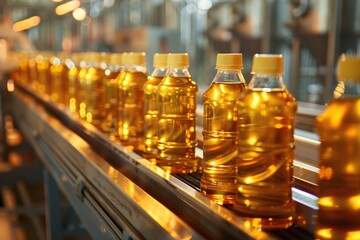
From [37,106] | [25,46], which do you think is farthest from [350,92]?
[25,46]

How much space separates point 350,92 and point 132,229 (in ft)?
1.81

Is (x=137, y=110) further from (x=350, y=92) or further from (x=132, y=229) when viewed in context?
(x=350, y=92)

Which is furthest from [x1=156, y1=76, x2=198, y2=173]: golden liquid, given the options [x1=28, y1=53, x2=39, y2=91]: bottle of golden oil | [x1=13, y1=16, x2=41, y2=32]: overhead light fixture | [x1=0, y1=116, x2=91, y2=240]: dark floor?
[x1=13, y1=16, x2=41, y2=32]: overhead light fixture

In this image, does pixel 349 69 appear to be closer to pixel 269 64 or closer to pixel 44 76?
pixel 269 64

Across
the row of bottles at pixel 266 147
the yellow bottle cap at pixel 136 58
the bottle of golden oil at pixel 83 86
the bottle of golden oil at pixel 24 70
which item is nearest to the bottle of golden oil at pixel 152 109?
the yellow bottle cap at pixel 136 58

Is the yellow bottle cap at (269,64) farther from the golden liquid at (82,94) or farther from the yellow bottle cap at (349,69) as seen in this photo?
the golden liquid at (82,94)

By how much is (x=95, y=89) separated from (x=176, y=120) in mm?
900

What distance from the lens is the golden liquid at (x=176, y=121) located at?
119 centimetres

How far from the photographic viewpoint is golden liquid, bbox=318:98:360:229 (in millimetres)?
663

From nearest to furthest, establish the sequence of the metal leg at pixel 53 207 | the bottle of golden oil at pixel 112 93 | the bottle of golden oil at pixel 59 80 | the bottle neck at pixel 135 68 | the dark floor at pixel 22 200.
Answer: the bottle neck at pixel 135 68 < the bottle of golden oil at pixel 112 93 < the metal leg at pixel 53 207 < the bottle of golden oil at pixel 59 80 < the dark floor at pixel 22 200

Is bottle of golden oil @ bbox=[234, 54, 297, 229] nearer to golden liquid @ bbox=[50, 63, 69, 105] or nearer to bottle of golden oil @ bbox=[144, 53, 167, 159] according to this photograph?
bottle of golden oil @ bbox=[144, 53, 167, 159]

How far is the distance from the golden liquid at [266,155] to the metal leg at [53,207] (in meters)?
2.15

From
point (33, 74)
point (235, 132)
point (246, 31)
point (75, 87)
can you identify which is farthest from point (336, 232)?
point (246, 31)

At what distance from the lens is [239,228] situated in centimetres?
73
